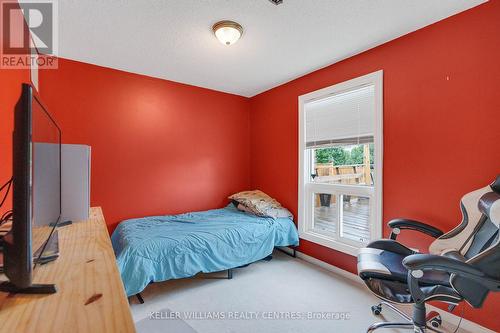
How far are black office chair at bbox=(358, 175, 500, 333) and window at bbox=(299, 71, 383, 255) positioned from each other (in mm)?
605

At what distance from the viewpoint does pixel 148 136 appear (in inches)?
124

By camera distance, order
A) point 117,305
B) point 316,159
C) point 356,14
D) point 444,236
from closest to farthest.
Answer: point 117,305 < point 444,236 < point 356,14 < point 316,159

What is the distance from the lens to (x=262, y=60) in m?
2.68

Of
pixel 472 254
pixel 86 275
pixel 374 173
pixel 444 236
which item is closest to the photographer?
pixel 86 275

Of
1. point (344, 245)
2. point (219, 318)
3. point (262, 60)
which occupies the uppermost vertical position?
point (262, 60)

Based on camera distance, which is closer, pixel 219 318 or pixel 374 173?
pixel 219 318

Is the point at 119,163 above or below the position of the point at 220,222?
above

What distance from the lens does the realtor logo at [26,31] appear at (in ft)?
4.85

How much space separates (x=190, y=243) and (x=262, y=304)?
0.86 meters

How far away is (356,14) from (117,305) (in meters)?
2.32

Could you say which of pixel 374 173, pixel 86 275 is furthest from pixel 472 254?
pixel 86 275

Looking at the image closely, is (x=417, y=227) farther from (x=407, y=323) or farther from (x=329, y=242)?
(x=329, y=242)

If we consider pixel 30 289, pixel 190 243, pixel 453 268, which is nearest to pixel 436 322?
pixel 453 268

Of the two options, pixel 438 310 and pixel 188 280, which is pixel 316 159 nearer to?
pixel 438 310
